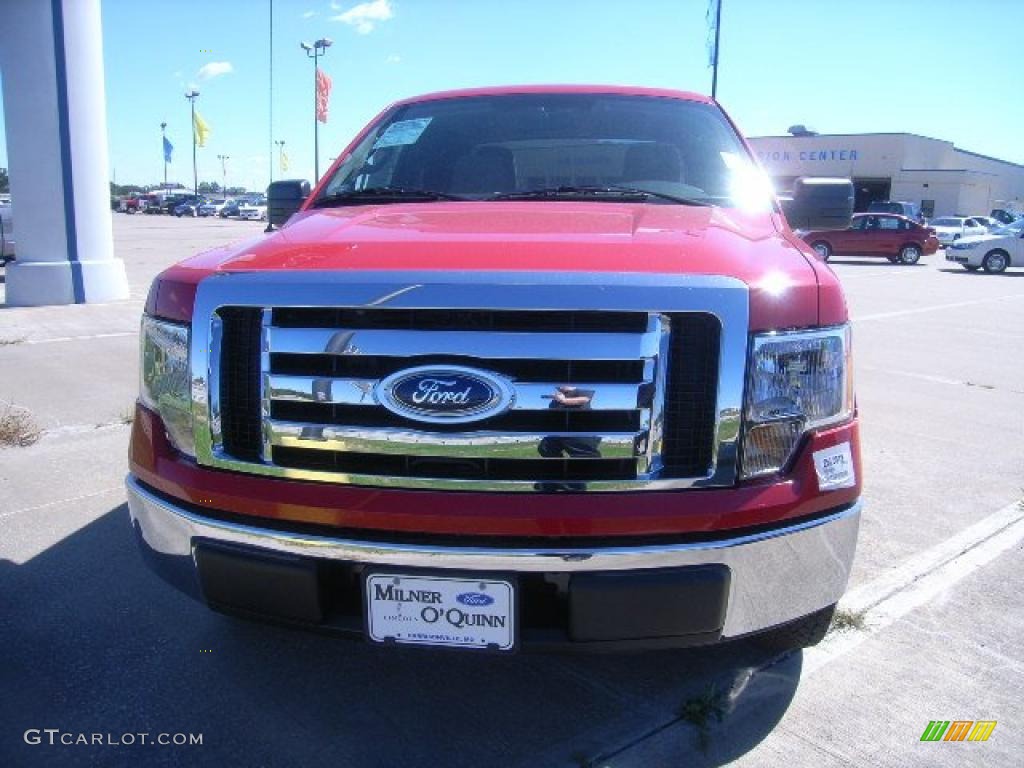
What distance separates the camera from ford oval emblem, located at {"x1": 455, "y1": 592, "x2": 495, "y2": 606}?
1.87 meters

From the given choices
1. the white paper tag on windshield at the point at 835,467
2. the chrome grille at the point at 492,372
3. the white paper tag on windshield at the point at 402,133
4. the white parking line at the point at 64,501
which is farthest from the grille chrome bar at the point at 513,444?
the white parking line at the point at 64,501

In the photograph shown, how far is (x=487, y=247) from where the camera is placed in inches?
79.6

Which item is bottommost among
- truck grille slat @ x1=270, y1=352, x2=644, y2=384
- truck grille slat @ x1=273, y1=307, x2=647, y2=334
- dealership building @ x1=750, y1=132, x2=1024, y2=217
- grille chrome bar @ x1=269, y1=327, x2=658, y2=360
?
truck grille slat @ x1=270, y1=352, x2=644, y2=384

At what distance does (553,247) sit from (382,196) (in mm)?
1290

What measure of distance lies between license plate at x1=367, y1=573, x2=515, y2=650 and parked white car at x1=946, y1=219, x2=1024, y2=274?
23.9 meters

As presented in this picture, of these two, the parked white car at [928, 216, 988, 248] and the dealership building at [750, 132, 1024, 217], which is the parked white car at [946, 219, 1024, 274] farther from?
the dealership building at [750, 132, 1024, 217]

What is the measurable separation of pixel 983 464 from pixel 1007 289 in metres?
14.9

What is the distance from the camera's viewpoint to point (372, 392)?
74.5 inches

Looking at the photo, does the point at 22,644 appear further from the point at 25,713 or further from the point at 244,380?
the point at 244,380

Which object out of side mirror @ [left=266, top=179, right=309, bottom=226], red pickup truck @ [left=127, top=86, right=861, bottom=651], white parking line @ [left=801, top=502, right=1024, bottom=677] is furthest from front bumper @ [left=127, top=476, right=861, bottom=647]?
side mirror @ [left=266, top=179, right=309, bottom=226]

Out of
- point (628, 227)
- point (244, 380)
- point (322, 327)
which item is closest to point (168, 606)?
point (244, 380)

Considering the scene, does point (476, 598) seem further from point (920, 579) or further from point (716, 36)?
point (716, 36)

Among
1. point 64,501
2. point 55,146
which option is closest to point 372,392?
point 64,501

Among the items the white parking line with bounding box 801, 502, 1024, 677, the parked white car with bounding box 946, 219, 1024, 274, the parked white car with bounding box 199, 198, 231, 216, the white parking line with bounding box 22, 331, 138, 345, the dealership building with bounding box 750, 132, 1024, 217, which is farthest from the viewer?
the parked white car with bounding box 199, 198, 231, 216
